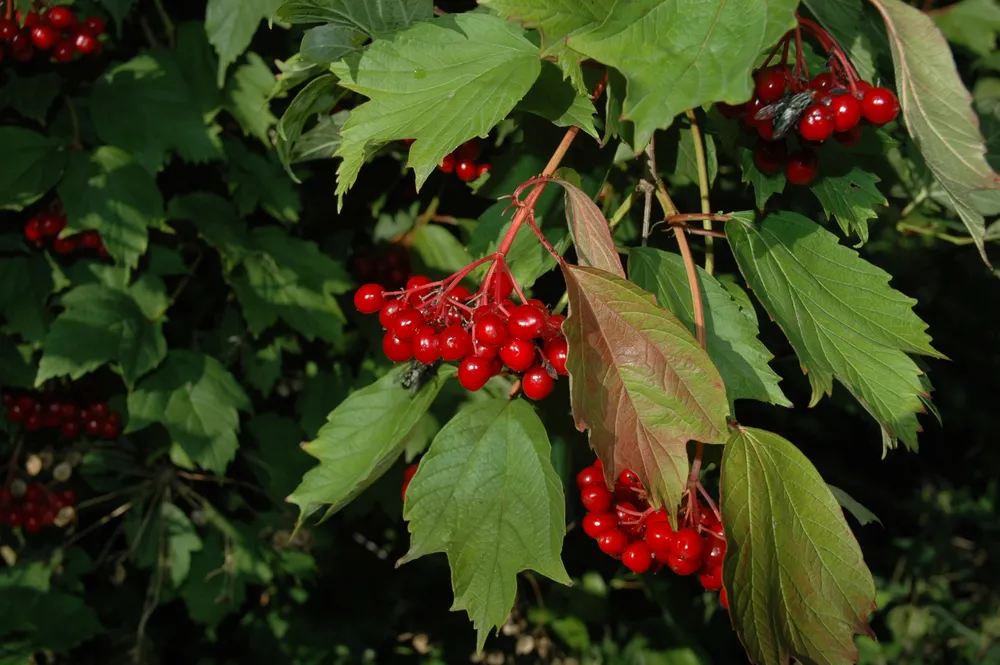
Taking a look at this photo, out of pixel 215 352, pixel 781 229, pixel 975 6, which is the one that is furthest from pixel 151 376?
pixel 975 6

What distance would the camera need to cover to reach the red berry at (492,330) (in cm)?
103

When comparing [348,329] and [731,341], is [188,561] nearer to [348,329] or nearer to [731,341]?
[348,329]

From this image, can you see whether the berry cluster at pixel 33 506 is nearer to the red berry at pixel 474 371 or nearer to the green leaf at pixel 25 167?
the green leaf at pixel 25 167

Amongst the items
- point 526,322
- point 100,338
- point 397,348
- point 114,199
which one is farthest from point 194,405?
point 526,322

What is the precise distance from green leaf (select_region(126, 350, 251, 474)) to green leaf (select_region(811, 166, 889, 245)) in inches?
58.7

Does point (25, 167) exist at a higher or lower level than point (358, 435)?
higher

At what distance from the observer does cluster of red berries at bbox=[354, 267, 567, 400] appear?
1.03m

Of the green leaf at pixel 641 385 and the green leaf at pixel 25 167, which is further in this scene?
the green leaf at pixel 25 167

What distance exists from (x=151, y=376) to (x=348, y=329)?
1.66ft

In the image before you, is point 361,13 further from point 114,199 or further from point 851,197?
point 114,199

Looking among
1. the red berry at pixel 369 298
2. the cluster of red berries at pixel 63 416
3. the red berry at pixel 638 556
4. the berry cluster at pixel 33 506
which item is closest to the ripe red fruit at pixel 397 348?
the red berry at pixel 369 298

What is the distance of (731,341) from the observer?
1249 mm

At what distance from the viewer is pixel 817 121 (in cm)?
112

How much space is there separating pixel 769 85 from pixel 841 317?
0.33 metres
